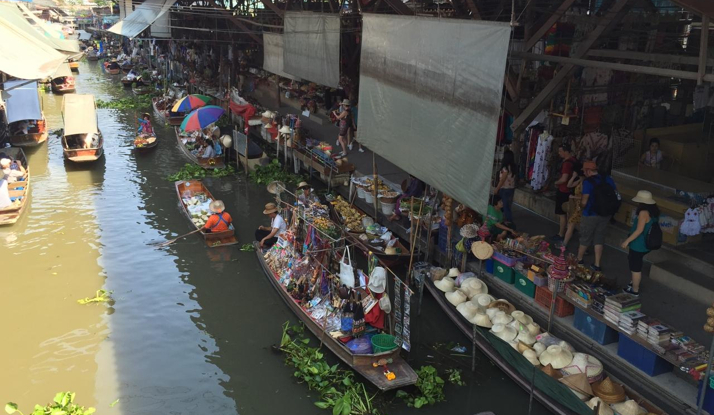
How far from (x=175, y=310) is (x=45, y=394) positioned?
3014 millimetres

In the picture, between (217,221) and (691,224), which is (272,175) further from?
(691,224)

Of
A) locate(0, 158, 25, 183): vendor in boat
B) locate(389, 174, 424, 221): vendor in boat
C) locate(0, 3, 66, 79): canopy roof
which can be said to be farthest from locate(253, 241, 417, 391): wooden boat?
locate(0, 158, 25, 183): vendor in boat

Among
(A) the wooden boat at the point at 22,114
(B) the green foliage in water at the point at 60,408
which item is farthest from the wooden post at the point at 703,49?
(A) the wooden boat at the point at 22,114

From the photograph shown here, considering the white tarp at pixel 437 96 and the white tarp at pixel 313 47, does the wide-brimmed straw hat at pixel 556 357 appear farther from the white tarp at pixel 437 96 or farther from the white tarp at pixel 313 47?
the white tarp at pixel 313 47

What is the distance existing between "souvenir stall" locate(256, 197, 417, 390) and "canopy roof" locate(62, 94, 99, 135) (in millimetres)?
13528

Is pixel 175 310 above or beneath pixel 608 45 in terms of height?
beneath

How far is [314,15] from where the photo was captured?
17.4m

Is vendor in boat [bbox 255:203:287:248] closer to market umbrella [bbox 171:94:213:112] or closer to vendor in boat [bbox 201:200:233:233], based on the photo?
vendor in boat [bbox 201:200:233:233]

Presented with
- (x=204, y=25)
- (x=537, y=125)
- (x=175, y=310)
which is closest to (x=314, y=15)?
(x=537, y=125)

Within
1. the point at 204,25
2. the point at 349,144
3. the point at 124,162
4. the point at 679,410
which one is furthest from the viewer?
the point at 204,25

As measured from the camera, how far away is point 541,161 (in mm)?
12922

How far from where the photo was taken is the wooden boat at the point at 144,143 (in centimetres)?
2308

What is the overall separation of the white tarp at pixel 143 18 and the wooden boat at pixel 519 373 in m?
21.3

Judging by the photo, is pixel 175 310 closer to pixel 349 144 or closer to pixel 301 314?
pixel 301 314
